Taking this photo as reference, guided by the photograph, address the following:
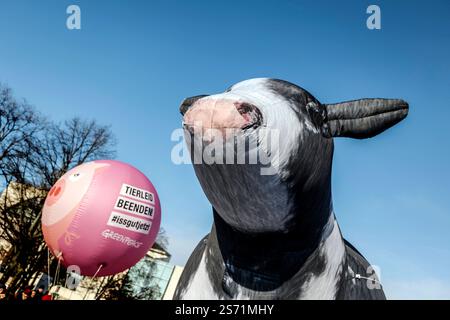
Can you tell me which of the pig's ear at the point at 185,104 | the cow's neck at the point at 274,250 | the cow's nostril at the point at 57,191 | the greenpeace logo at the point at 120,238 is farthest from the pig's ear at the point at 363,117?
the cow's nostril at the point at 57,191

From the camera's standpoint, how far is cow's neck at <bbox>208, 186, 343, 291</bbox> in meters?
1.26

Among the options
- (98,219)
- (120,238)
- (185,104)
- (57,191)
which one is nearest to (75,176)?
(57,191)

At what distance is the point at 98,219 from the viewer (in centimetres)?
345

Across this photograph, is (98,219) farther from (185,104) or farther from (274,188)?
(274,188)

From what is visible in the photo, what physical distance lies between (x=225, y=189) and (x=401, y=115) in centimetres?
74

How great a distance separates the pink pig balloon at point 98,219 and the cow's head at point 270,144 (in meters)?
2.55

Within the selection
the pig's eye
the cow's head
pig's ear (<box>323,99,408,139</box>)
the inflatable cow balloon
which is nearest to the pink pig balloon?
the pig's eye

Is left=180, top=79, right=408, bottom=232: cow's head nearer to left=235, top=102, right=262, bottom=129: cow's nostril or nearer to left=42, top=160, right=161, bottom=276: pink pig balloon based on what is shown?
left=235, top=102, right=262, bottom=129: cow's nostril

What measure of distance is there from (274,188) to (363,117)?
48 cm

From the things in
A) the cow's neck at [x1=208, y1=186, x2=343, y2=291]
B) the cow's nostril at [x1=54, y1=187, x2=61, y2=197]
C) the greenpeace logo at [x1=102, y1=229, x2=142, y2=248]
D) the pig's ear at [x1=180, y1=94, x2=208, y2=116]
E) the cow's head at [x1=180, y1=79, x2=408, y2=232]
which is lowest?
the greenpeace logo at [x1=102, y1=229, x2=142, y2=248]

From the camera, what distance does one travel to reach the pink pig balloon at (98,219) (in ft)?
11.0
